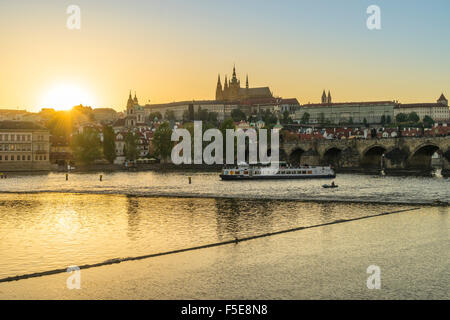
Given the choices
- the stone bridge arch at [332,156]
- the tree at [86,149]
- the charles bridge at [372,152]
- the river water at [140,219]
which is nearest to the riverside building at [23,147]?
the tree at [86,149]

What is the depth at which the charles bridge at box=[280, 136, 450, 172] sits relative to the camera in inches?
3361

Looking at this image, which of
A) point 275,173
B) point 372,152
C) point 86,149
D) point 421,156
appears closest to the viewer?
point 275,173

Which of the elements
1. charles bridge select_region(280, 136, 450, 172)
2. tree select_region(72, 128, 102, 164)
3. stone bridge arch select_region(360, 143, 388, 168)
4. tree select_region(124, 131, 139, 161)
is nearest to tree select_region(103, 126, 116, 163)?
tree select_region(72, 128, 102, 164)

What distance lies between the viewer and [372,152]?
98.0m

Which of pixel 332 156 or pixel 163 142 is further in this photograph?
pixel 332 156

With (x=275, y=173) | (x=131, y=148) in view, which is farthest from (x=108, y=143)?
(x=275, y=173)

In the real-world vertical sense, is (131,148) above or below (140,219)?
above

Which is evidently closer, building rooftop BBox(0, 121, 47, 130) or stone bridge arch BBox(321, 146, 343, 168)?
building rooftop BBox(0, 121, 47, 130)

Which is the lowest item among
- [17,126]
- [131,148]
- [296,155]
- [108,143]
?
[296,155]

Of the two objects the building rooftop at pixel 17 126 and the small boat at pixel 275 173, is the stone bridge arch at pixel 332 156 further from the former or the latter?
the building rooftop at pixel 17 126

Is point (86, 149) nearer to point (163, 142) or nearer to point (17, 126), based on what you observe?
point (17, 126)

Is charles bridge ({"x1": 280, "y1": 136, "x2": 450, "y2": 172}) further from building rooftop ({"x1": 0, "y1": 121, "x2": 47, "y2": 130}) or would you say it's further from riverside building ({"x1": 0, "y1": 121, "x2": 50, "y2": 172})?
building rooftop ({"x1": 0, "y1": 121, "x2": 47, "y2": 130})

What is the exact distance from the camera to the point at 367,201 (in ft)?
119
